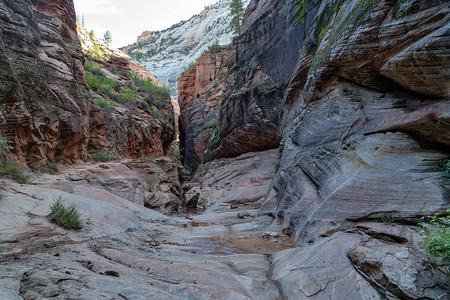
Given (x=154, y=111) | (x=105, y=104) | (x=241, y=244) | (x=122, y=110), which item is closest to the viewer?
(x=241, y=244)

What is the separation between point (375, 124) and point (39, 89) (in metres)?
14.6

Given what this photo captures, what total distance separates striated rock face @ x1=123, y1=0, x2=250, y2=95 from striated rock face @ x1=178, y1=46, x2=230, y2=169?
23.8 metres

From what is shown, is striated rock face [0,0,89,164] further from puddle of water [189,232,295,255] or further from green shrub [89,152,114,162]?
puddle of water [189,232,295,255]

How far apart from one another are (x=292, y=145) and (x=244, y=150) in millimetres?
13799

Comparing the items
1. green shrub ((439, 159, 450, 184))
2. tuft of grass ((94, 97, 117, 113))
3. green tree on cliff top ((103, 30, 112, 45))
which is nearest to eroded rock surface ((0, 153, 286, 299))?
green shrub ((439, 159, 450, 184))

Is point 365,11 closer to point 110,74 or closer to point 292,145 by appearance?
point 292,145

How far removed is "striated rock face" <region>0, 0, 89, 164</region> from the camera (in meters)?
9.68

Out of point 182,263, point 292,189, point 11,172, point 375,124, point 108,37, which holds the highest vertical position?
point 108,37

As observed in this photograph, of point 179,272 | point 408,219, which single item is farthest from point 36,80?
point 408,219

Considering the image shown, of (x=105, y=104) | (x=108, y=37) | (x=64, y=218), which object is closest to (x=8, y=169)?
(x=64, y=218)

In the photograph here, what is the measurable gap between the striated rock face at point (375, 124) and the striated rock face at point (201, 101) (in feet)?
76.0

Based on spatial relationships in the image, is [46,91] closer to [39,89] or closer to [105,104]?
[39,89]

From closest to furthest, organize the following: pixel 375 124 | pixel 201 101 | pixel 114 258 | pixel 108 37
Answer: pixel 114 258 < pixel 375 124 < pixel 201 101 < pixel 108 37

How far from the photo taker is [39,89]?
1188cm
